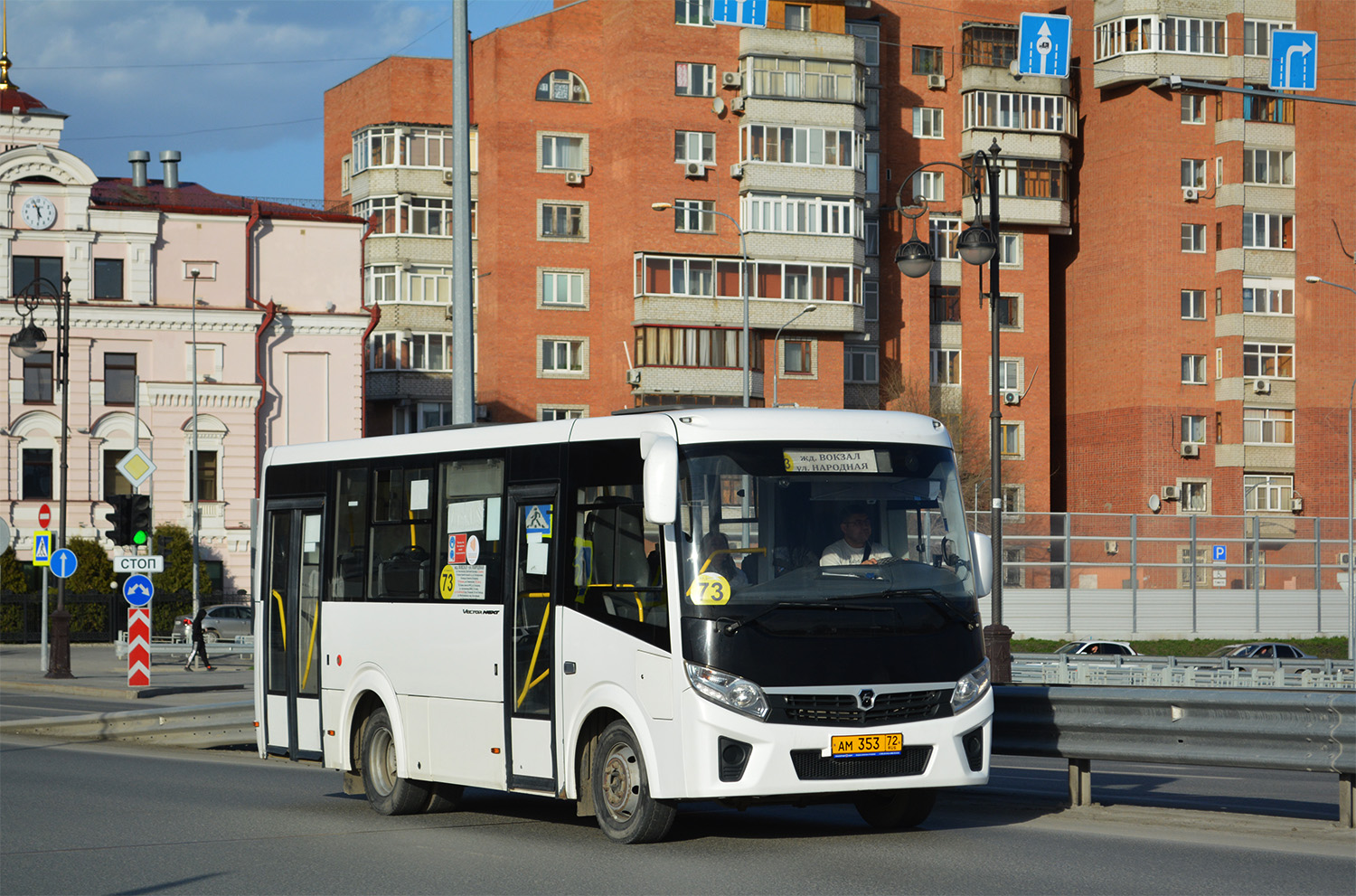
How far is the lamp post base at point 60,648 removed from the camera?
3541 cm

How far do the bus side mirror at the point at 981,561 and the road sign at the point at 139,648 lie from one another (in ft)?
63.9

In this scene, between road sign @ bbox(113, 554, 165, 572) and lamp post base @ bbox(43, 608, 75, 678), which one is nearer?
road sign @ bbox(113, 554, 165, 572)

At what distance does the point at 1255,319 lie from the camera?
67875 mm

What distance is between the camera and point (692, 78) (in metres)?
64.8

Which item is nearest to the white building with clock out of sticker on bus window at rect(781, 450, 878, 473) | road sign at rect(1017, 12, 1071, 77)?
road sign at rect(1017, 12, 1071, 77)

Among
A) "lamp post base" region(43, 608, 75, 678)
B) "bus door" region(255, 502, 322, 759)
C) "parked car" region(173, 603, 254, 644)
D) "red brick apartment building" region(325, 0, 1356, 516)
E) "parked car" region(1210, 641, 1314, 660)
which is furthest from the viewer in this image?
"red brick apartment building" region(325, 0, 1356, 516)

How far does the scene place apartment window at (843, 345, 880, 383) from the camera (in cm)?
6744

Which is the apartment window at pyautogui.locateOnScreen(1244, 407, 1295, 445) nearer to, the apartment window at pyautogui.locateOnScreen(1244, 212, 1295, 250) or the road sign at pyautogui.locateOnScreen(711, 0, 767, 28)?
the apartment window at pyautogui.locateOnScreen(1244, 212, 1295, 250)

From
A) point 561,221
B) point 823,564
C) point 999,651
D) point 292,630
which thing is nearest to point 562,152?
point 561,221

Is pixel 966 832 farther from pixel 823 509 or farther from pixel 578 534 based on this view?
pixel 578 534

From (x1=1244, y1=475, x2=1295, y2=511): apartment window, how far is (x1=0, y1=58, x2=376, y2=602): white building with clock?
112ft

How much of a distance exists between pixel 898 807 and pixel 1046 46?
56.9 meters

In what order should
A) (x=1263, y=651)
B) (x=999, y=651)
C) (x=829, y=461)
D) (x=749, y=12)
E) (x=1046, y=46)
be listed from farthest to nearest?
1. (x=1046, y=46)
2. (x=1263, y=651)
3. (x=749, y=12)
4. (x=999, y=651)
5. (x=829, y=461)

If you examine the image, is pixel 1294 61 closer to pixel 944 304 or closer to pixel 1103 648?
pixel 1103 648
